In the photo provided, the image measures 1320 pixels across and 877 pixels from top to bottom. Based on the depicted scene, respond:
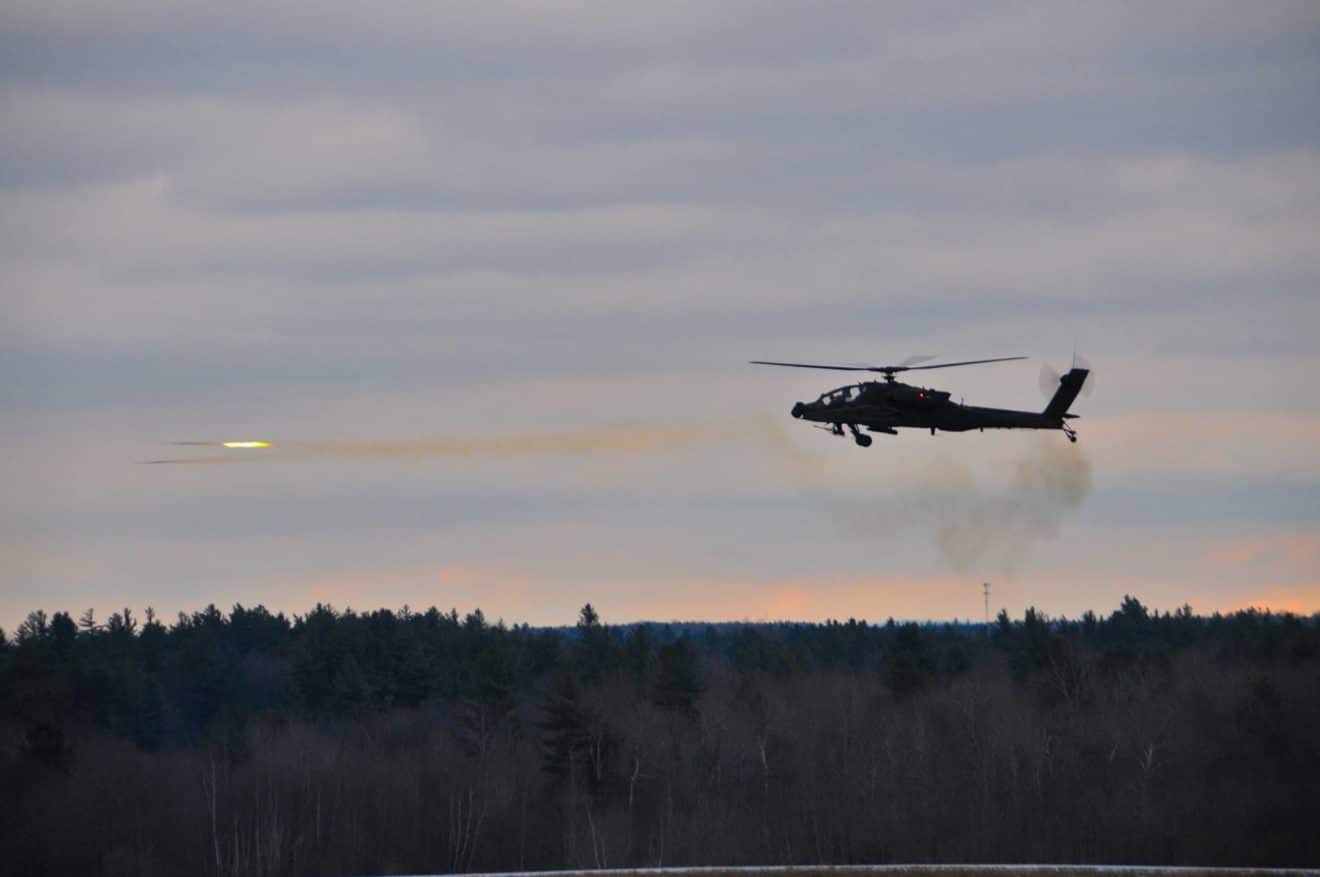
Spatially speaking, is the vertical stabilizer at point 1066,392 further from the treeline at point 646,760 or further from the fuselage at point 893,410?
the treeline at point 646,760

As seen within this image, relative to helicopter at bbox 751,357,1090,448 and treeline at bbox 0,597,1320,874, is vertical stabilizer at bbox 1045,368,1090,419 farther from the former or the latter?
treeline at bbox 0,597,1320,874

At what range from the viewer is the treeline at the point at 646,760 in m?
116

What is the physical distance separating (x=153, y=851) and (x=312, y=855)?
9.43 meters

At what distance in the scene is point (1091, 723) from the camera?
5089 inches

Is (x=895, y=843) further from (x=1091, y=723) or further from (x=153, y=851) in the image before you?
(x=153, y=851)

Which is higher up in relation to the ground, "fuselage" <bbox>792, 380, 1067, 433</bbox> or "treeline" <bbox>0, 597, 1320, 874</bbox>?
"fuselage" <bbox>792, 380, 1067, 433</bbox>

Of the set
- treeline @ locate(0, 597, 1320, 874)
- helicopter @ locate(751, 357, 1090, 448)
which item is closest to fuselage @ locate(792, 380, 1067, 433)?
helicopter @ locate(751, 357, 1090, 448)

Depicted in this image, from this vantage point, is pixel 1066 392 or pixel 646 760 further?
pixel 646 760

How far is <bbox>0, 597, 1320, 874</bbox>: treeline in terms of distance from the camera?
381 feet

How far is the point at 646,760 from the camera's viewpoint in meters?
124

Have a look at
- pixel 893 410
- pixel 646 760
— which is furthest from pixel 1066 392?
pixel 646 760

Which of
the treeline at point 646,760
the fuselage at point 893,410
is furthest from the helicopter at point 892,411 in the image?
the treeline at point 646,760

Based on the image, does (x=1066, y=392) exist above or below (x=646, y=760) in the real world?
above

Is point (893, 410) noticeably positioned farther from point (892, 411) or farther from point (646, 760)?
point (646, 760)
